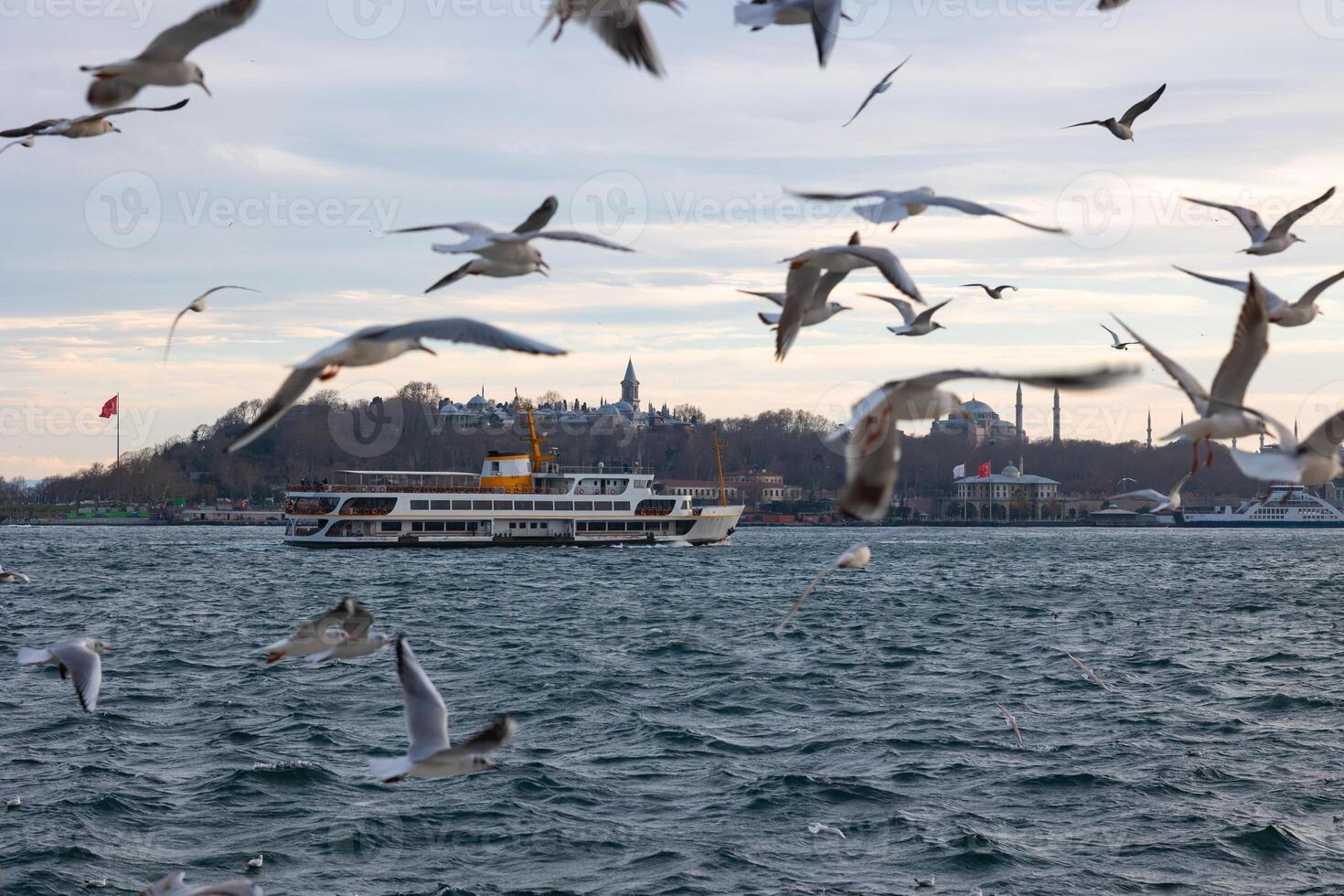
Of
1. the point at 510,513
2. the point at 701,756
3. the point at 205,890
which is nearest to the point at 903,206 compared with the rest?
the point at 205,890

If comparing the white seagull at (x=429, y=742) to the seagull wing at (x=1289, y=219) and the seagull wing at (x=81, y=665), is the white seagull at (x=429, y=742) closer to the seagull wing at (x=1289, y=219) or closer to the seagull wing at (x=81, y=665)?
the seagull wing at (x=81, y=665)

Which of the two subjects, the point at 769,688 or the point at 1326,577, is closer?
the point at 769,688

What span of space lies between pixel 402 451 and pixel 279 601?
93469 mm

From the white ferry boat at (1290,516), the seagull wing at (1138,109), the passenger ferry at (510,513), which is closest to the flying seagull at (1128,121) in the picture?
the seagull wing at (1138,109)

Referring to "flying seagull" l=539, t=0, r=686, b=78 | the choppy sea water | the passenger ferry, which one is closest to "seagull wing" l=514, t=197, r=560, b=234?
"flying seagull" l=539, t=0, r=686, b=78

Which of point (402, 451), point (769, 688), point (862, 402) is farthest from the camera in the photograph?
point (402, 451)

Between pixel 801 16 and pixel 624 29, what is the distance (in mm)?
637

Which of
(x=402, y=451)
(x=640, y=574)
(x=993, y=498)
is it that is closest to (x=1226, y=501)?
(x=993, y=498)

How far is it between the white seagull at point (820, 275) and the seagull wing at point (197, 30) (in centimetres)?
191

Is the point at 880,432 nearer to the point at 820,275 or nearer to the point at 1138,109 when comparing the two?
the point at 820,275

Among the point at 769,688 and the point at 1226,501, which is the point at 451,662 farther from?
the point at 1226,501

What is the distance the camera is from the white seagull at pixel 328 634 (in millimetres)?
5273

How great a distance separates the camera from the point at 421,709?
4.99m

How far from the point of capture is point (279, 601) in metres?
31.5
